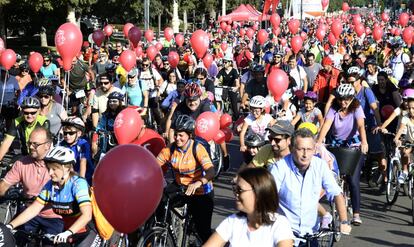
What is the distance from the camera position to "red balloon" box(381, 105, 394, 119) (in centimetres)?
1265

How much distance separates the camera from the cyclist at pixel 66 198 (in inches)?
252

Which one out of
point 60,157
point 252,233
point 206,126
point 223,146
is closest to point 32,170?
point 60,157

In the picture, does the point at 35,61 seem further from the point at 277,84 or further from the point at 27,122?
the point at 27,122

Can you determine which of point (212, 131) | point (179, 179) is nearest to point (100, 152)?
point (212, 131)

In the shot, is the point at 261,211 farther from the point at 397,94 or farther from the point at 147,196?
the point at 397,94

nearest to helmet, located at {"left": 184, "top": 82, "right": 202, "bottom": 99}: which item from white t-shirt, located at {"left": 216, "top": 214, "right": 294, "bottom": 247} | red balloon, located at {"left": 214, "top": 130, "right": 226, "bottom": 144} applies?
red balloon, located at {"left": 214, "top": 130, "right": 226, "bottom": 144}

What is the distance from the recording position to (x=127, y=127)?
30.7 ft

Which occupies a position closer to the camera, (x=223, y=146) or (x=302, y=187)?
(x=302, y=187)

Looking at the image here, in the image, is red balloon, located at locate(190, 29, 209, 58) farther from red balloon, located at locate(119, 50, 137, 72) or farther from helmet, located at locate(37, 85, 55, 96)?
helmet, located at locate(37, 85, 55, 96)

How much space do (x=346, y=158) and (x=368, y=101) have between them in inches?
118

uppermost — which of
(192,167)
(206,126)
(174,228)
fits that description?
(192,167)

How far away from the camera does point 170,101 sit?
1450 centimetres

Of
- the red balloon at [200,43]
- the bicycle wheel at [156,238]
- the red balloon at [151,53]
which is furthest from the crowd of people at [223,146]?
the red balloon at [151,53]

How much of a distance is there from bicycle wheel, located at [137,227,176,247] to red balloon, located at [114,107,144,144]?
2218 millimetres
